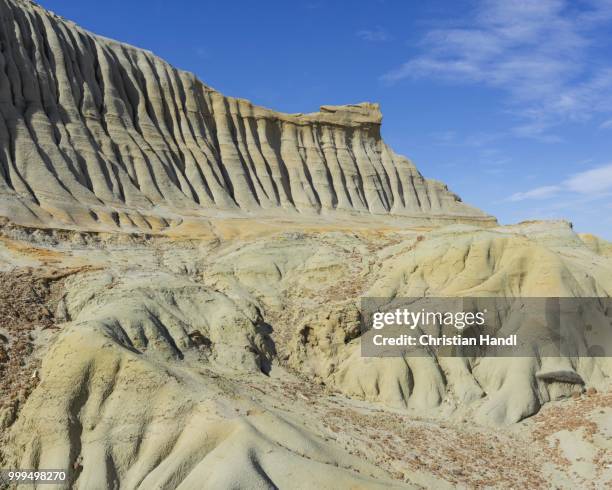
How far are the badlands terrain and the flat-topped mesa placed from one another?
219mm

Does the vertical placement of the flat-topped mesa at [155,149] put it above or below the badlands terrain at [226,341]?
above

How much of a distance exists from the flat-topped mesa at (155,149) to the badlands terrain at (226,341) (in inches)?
8.6

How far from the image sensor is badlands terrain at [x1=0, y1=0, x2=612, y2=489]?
50.7 feet

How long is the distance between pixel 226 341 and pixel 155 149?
29542 mm

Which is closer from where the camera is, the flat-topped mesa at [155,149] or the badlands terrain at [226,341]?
the badlands terrain at [226,341]

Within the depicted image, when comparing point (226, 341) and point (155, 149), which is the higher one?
point (155, 149)

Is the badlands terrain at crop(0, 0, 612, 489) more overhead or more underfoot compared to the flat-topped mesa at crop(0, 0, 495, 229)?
more underfoot

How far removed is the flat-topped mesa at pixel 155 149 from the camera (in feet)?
125

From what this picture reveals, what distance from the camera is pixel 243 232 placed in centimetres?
3500

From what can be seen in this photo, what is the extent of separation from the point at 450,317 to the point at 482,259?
3038 millimetres

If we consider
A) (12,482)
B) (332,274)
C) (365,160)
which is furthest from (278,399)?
(365,160)

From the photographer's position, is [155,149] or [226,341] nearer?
[226,341]

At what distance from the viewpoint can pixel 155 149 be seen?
48125 mm

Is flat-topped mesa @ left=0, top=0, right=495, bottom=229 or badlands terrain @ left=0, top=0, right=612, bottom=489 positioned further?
flat-topped mesa @ left=0, top=0, right=495, bottom=229
